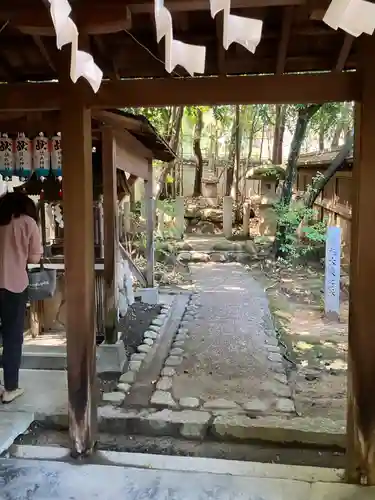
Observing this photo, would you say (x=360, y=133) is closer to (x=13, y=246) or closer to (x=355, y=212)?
(x=355, y=212)

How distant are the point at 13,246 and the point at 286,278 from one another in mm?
9264

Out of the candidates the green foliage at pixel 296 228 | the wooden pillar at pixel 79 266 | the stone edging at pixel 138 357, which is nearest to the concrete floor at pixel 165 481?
the wooden pillar at pixel 79 266

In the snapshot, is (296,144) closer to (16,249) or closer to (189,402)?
(189,402)

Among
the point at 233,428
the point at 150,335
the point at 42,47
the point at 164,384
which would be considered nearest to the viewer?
the point at 42,47

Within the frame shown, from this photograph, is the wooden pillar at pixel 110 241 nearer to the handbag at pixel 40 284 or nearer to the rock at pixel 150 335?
the handbag at pixel 40 284

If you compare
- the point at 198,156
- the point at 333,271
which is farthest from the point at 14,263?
the point at 198,156

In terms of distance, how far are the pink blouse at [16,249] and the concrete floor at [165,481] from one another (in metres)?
1.67

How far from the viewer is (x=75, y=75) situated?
293cm

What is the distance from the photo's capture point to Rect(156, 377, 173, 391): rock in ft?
18.9

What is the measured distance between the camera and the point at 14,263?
498cm

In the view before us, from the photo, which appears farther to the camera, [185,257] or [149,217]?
[185,257]

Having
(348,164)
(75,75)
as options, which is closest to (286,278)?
(348,164)

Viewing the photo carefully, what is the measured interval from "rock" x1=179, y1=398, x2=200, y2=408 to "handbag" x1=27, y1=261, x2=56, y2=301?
1.92 meters

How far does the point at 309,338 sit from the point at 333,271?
165 centimetres
